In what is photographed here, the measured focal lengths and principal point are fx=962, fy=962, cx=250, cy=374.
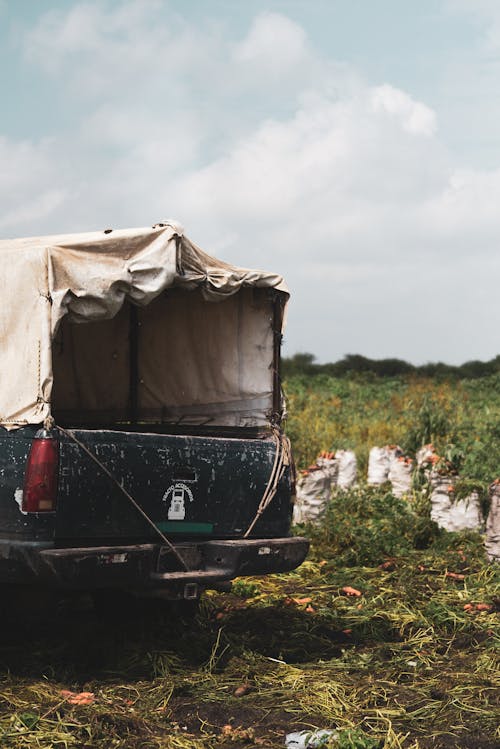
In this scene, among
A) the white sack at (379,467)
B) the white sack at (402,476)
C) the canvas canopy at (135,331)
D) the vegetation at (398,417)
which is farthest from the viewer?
the white sack at (379,467)

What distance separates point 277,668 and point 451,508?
15.1ft

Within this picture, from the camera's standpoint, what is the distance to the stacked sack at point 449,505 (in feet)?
33.8

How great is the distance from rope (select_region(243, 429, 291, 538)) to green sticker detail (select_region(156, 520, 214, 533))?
13.0 inches

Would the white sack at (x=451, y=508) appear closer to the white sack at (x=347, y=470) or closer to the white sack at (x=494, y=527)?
the white sack at (x=494, y=527)

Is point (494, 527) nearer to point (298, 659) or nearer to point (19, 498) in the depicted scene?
point (298, 659)

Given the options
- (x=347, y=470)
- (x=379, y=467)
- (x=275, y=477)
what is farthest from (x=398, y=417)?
(x=275, y=477)

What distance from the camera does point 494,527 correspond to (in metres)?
9.05

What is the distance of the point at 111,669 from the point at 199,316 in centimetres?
292

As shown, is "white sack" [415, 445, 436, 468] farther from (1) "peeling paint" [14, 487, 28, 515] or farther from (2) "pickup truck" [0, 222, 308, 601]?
(1) "peeling paint" [14, 487, 28, 515]

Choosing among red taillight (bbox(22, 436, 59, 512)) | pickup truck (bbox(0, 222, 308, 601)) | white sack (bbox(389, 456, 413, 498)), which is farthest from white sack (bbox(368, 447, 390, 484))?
red taillight (bbox(22, 436, 59, 512))

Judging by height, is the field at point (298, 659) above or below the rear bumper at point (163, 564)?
below

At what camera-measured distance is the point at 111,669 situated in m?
6.18

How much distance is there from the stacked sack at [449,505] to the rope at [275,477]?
4011 mm

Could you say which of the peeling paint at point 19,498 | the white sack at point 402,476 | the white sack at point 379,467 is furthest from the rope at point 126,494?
the white sack at point 379,467
